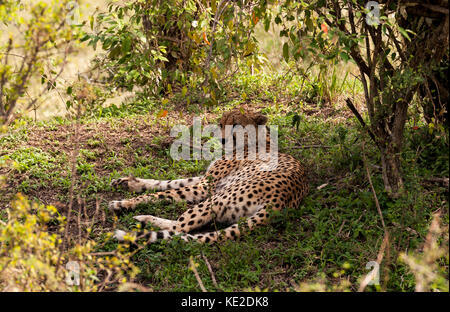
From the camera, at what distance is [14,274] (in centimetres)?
286

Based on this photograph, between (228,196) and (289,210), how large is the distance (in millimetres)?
543

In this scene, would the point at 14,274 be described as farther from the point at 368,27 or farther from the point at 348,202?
the point at 368,27

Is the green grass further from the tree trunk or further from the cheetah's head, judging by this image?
the cheetah's head

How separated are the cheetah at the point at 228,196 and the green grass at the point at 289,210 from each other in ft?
0.29

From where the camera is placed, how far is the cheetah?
4082 millimetres

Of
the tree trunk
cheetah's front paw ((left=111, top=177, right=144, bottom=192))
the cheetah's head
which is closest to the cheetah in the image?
cheetah's front paw ((left=111, top=177, right=144, bottom=192))

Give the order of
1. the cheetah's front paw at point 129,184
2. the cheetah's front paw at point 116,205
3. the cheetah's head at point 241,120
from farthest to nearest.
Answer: the cheetah's head at point 241,120
the cheetah's front paw at point 129,184
the cheetah's front paw at point 116,205

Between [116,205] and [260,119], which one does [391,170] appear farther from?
[116,205]

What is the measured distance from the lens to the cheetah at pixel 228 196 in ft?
13.4

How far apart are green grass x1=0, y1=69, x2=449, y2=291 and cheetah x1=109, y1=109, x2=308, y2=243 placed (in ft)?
0.29

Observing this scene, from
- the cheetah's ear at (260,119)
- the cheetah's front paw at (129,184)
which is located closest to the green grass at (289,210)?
Result: the cheetah's front paw at (129,184)

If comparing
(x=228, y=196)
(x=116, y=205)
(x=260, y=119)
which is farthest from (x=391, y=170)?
(x=116, y=205)

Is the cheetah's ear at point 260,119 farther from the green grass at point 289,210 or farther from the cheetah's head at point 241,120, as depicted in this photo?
the green grass at point 289,210
